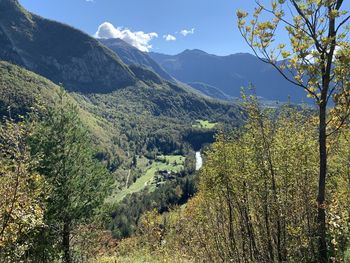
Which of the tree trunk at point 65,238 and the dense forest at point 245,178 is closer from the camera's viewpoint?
the dense forest at point 245,178

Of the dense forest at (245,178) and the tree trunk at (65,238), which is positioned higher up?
the dense forest at (245,178)

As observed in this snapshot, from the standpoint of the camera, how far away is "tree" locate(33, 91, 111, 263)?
2434cm

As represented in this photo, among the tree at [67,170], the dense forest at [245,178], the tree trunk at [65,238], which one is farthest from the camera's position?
the tree at [67,170]

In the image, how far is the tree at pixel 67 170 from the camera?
24.3 metres

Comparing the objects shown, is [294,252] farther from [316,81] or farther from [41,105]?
[41,105]

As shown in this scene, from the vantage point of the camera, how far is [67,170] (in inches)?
995

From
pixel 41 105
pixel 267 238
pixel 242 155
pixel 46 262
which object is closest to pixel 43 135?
pixel 41 105

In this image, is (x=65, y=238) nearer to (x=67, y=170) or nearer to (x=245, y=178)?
(x=67, y=170)

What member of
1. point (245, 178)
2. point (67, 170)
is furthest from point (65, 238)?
point (245, 178)

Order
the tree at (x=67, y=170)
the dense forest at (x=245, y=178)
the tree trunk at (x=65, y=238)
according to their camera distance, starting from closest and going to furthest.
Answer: the dense forest at (x=245, y=178), the tree trunk at (x=65, y=238), the tree at (x=67, y=170)

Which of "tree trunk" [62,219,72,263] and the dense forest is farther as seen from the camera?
"tree trunk" [62,219,72,263]

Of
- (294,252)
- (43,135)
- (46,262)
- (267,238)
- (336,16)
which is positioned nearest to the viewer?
(336,16)

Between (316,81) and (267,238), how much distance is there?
6.89 m

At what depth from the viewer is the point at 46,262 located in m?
A: 20.7
